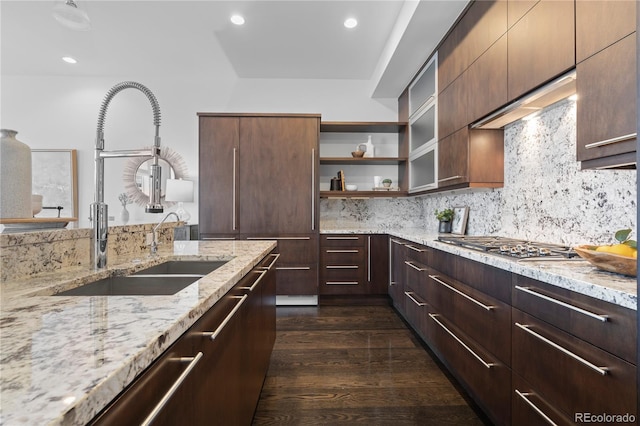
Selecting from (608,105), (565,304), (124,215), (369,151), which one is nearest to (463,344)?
(565,304)

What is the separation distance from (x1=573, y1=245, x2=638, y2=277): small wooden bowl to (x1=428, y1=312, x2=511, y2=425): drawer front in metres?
0.59

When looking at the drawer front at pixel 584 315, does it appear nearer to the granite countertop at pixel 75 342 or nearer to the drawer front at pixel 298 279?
the granite countertop at pixel 75 342

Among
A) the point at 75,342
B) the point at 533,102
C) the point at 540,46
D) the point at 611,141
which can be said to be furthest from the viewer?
the point at 533,102

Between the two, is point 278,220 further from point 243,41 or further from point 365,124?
point 243,41

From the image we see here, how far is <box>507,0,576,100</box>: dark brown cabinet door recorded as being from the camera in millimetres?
1359

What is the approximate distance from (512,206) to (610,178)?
80cm

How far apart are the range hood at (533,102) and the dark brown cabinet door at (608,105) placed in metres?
0.16

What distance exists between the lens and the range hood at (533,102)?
1.46m

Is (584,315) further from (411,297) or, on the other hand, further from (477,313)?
(411,297)

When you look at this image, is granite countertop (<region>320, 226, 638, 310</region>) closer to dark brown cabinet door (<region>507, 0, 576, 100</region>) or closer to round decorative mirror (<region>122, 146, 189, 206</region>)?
dark brown cabinet door (<region>507, 0, 576, 100</region>)

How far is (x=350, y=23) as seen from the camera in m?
2.87

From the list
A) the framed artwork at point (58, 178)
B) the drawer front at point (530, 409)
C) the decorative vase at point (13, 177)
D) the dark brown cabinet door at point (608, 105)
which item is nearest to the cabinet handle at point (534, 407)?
the drawer front at point (530, 409)

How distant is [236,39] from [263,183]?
4.96ft

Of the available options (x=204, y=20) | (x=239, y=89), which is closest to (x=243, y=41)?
(x=204, y=20)
